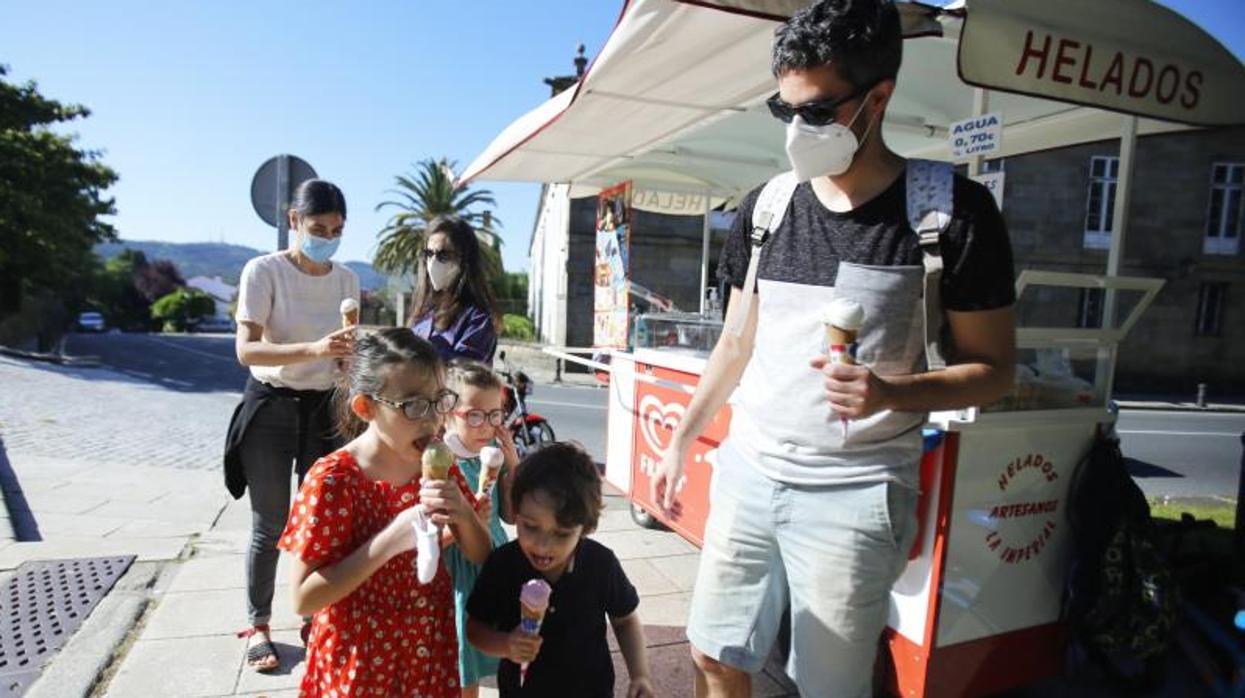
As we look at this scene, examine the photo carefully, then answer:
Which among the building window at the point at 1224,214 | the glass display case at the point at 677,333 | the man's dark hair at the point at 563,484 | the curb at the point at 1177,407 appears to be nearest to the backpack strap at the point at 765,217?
the man's dark hair at the point at 563,484

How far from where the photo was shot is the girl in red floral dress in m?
1.68

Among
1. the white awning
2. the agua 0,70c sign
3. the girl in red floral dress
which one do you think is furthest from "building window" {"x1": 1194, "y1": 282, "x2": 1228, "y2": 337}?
the girl in red floral dress

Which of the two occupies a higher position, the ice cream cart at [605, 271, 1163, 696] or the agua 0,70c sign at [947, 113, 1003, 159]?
the agua 0,70c sign at [947, 113, 1003, 159]

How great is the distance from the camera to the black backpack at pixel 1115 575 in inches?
107

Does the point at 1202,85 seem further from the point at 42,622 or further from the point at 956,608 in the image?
the point at 42,622

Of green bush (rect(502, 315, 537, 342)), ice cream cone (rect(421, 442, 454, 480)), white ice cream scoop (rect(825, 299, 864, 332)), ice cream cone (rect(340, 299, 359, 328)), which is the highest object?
white ice cream scoop (rect(825, 299, 864, 332))

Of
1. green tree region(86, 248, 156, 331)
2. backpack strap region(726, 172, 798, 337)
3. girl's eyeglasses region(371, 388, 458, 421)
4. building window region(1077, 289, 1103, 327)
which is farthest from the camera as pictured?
green tree region(86, 248, 156, 331)

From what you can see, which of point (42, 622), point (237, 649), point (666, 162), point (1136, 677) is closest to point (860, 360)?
point (1136, 677)

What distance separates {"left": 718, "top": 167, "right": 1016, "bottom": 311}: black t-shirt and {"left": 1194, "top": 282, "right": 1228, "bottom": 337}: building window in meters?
26.0

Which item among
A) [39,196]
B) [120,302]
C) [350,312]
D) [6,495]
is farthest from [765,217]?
[120,302]

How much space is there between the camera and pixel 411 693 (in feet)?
6.01

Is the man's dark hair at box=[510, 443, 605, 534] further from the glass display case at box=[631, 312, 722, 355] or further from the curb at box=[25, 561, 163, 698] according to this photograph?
the glass display case at box=[631, 312, 722, 355]

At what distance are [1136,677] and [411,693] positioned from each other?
318 cm

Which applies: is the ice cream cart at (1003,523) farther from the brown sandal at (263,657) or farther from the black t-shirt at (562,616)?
the brown sandal at (263,657)
